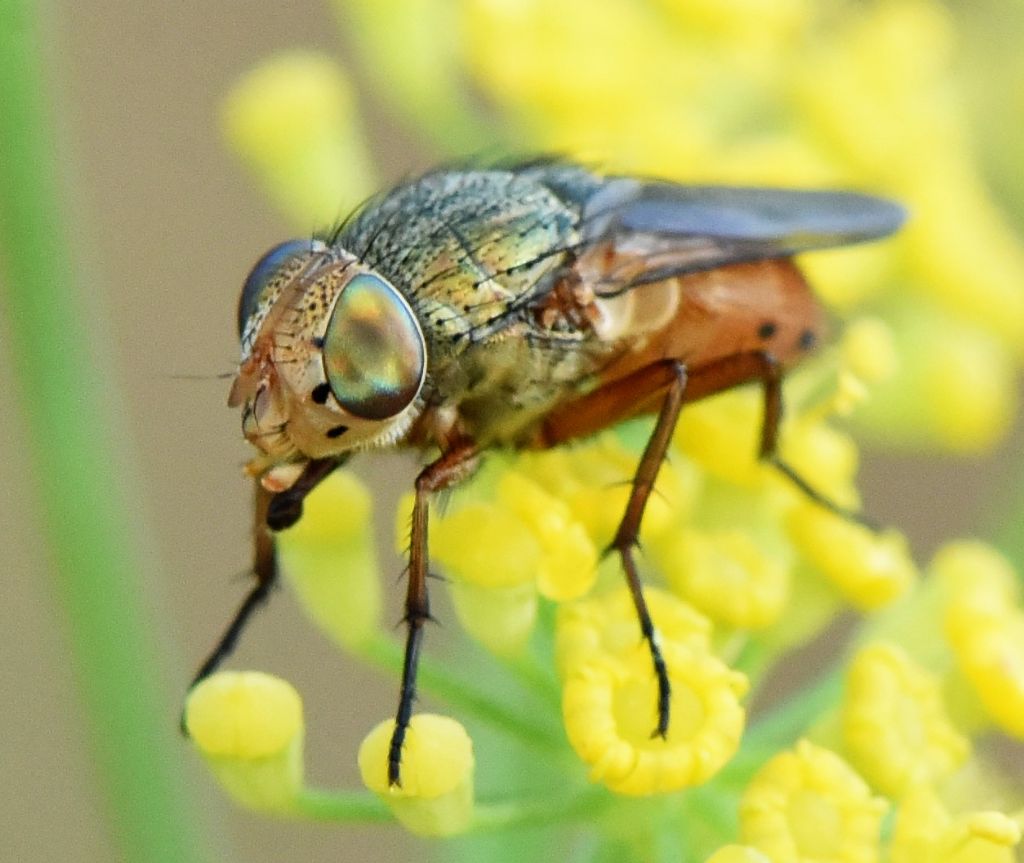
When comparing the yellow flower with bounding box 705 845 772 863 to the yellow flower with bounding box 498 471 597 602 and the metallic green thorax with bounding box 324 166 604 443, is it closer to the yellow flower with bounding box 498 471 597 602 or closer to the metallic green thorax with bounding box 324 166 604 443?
the yellow flower with bounding box 498 471 597 602

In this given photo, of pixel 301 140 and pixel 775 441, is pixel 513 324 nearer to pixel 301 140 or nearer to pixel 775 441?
pixel 775 441

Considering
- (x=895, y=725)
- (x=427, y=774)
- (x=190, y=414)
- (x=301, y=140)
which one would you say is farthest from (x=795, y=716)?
(x=190, y=414)

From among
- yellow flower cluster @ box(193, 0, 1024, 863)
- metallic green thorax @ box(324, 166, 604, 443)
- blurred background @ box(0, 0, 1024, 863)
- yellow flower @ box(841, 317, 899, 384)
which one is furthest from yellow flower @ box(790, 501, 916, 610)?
blurred background @ box(0, 0, 1024, 863)

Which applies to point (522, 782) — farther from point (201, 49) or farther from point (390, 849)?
point (201, 49)

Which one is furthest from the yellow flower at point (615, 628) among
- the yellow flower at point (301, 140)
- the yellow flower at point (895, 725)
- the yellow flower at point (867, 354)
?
the yellow flower at point (301, 140)

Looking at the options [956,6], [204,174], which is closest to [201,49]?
[204,174]
